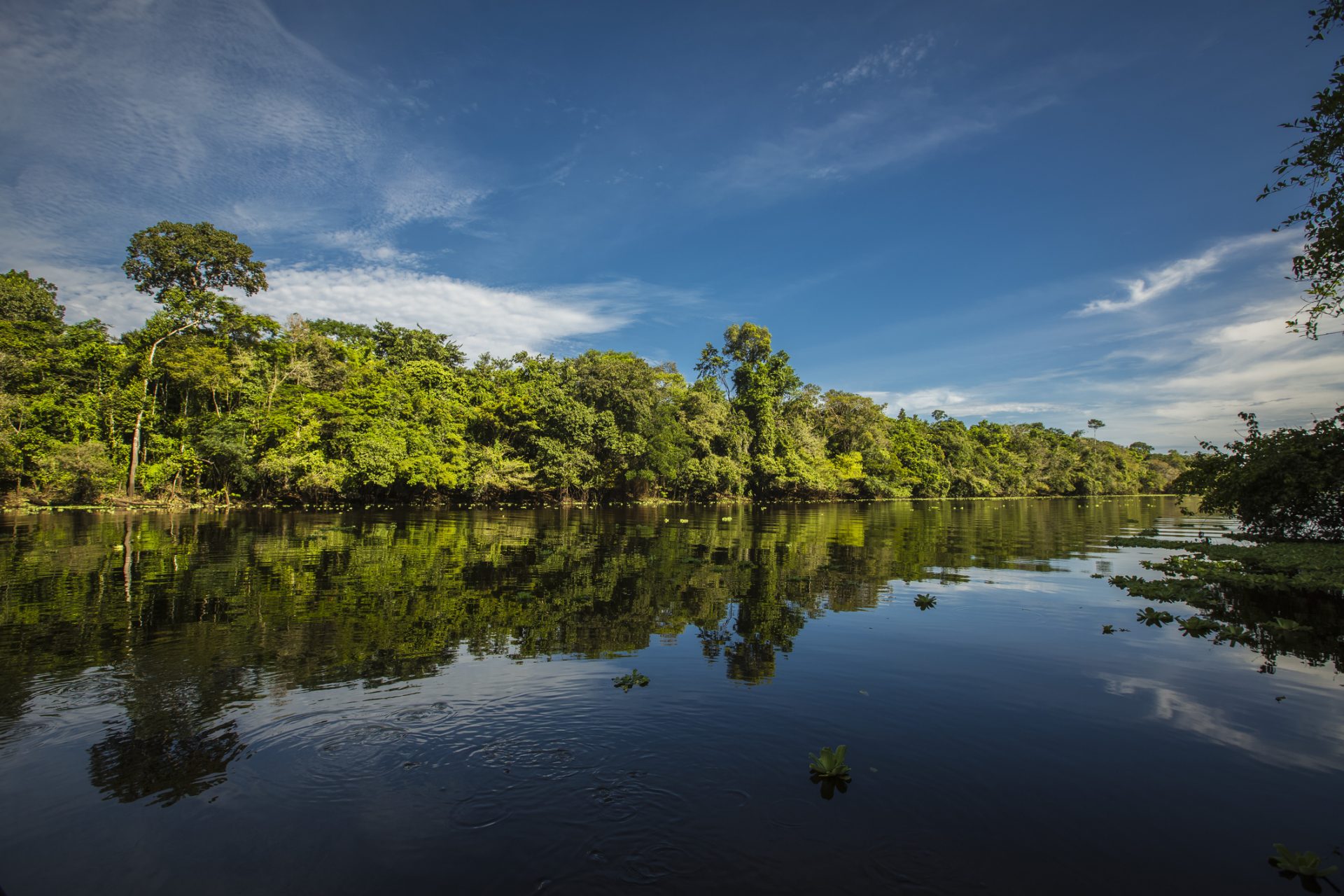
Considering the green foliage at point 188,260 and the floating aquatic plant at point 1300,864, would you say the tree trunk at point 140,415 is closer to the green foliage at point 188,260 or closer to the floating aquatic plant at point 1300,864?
the green foliage at point 188,260

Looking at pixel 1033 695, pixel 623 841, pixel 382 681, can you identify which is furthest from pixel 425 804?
pixel 1033 695

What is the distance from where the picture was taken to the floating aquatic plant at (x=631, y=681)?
812 cm

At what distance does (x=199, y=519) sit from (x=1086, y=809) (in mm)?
43975

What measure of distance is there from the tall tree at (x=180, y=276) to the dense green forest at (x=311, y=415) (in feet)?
0.38

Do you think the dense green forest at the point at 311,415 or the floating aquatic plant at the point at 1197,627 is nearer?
the floating aquatic plant at the point at 1197,627

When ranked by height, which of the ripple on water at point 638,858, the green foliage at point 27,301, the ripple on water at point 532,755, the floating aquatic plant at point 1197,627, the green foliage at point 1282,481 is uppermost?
the green foliage at point 27,301

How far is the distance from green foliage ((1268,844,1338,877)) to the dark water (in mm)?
162

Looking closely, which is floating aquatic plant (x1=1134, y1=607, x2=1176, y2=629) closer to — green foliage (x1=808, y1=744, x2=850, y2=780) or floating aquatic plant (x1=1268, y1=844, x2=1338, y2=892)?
floating aquatic plant (x1=1268, y1=844, x2=1338, y2=892)

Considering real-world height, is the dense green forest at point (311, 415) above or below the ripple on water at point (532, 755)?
above

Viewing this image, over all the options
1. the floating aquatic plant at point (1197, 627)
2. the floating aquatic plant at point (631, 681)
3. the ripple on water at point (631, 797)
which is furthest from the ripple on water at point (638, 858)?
the floating aquatic plant at point (1197, 627)

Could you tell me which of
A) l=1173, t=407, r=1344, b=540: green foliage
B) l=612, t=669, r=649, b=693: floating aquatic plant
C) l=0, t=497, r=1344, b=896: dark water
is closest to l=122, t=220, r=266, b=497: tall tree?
l=0, t=497, r=1344, b=896: dark water

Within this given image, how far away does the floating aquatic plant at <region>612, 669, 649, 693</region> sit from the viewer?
812 centimetres

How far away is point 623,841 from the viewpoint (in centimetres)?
462

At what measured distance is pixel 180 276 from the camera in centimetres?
4981
